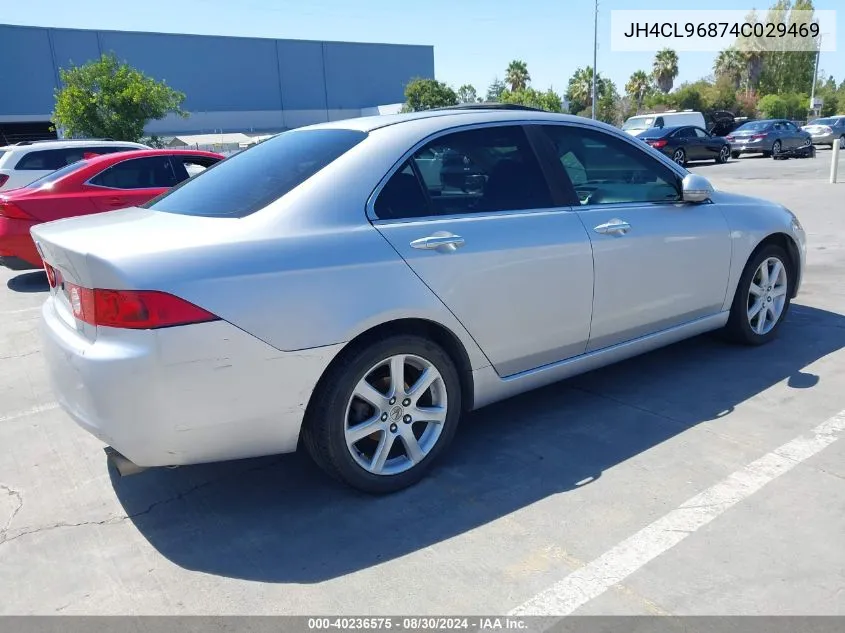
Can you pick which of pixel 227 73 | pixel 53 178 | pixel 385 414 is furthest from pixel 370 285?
pixel 227 73

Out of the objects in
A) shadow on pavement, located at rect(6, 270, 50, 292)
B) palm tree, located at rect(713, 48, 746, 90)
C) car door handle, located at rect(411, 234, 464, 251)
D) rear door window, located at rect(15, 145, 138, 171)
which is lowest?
shadow on pavement, located at rect(6, 270, 50, 292)

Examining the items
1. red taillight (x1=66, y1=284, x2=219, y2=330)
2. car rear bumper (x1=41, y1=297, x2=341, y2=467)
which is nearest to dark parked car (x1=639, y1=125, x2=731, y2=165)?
car rear bumper (x1=41, y1=297, x2=341, y2=467)

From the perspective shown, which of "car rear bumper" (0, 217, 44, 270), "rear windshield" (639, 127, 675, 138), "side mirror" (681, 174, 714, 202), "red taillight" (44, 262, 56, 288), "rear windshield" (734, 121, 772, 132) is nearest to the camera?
"red taillight" (44, 262, 56, 288)

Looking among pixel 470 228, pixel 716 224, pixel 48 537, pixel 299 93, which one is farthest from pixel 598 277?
pixel 299 93

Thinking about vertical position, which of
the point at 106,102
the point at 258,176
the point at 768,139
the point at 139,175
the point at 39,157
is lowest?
the point at 768,139

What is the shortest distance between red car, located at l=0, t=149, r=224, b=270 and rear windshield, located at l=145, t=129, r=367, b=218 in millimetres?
4140

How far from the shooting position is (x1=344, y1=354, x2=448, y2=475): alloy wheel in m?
3.01

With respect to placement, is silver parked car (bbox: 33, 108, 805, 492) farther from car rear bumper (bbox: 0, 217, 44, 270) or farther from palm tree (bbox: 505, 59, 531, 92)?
palm tree (bbox: 505, 59, 531, 92)

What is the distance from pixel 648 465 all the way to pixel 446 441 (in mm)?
984

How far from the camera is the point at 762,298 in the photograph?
4.88 meters

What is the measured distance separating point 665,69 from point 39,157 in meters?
66.3
